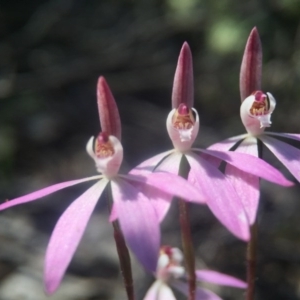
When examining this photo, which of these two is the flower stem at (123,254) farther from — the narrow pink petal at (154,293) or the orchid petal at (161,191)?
the narrow pink petal at (154,293)

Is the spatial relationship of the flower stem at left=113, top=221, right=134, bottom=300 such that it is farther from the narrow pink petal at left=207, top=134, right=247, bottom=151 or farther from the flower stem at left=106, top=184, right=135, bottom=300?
the narrow pink petal at left=207, top=134, right=247, bottom=151

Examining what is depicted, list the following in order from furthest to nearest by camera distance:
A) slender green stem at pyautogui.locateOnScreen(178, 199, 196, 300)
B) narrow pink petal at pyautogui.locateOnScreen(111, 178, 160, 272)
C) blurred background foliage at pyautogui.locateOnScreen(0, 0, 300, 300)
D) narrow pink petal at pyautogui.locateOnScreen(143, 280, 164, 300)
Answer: blurred background foliage at pyautogui.locateOnScreen(0, 0, 300, 300) → narrow pink petal at pyautogui.locateOnScreen(143, 280, 164, 300) → slender green stem at pyautogui.locateOnScreen(178, 199, 196, 300) → narrow pink petal at pyautogui.locateOnScreen(111, 178, 160, 272)

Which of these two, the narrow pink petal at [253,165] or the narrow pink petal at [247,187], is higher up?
the narrow pink petal at [253,165]

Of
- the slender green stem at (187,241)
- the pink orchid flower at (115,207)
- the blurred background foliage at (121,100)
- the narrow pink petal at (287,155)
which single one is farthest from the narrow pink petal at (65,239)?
the blurred background foliage at (121,100)

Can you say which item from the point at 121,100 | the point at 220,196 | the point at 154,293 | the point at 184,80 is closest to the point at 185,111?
the point at 184,80

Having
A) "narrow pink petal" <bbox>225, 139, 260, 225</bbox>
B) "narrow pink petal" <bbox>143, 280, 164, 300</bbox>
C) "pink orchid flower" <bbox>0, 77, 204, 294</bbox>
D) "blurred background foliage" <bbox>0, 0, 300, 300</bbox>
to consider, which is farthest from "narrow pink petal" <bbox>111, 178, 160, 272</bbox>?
"blurred background foliage" <bbox>0, 0, 300, 300</bbox>

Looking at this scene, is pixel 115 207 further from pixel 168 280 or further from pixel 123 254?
pixel 168 280
